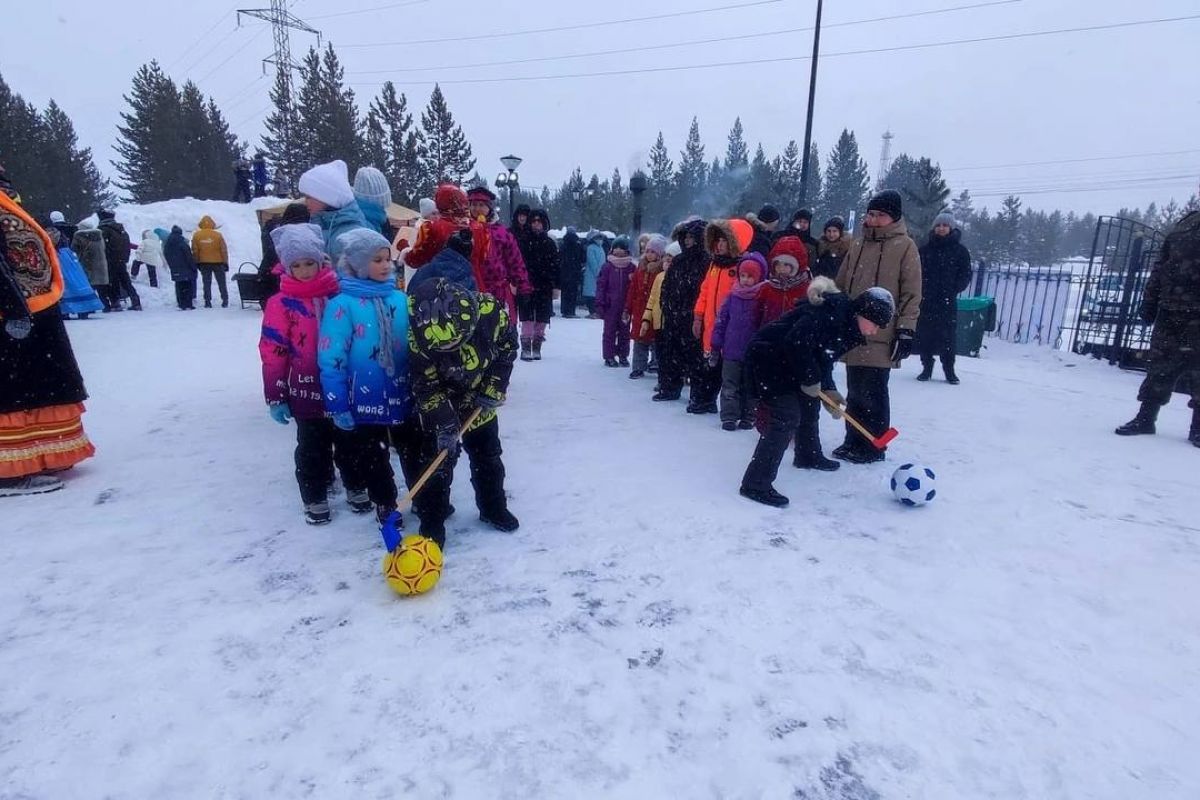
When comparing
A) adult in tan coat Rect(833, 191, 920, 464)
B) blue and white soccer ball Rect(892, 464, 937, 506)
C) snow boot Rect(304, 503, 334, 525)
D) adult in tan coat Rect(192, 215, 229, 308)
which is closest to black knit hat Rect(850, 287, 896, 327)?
adult in tan coat Rect(833, 191, 920, 464)

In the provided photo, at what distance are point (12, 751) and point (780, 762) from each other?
2547 millimetres

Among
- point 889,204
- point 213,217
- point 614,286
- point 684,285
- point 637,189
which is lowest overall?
point 614,286

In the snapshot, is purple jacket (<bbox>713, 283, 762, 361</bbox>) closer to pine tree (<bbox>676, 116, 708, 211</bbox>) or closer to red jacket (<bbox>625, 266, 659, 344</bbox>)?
red jacket (<bbox>625, 266, 659, 344</bbox>)

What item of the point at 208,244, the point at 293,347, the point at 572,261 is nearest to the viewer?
the point at 293,347

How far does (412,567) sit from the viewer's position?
3070mm

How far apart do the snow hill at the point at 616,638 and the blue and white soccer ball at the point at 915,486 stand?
4.1 inches

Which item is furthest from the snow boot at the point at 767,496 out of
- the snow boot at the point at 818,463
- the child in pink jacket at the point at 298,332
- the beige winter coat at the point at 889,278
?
the child in pink jacket at the point at 298,332

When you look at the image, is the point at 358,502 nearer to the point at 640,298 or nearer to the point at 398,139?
the point at 640,298

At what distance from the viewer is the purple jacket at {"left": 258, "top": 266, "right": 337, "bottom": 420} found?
3596mm

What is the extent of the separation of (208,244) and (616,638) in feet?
46.5

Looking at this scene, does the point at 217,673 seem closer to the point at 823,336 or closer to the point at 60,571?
the point at 60,571

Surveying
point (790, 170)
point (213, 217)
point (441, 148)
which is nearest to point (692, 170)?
point (790, 170)

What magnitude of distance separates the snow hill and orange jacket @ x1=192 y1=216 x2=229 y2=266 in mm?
9967

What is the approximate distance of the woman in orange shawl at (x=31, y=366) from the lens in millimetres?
3980
